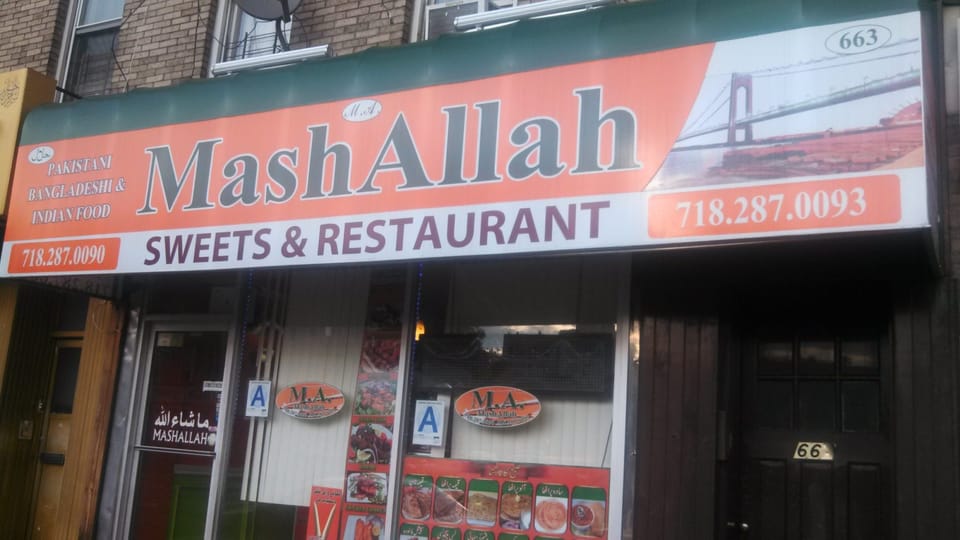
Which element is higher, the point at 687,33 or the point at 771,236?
the point at 687,33

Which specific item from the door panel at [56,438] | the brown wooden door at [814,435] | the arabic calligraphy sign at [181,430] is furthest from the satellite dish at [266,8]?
the brown wooden door at [814,435]

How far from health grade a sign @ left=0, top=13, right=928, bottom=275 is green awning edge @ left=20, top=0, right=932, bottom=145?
0.16 ft

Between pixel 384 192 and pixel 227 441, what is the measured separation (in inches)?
114

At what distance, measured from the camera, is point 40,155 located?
776 cm

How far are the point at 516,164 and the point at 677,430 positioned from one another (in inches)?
78.6

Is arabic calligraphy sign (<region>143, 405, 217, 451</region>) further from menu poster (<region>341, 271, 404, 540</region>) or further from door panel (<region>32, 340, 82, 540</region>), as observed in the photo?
menu poster (<region>341, 271, 404, 540</region>)

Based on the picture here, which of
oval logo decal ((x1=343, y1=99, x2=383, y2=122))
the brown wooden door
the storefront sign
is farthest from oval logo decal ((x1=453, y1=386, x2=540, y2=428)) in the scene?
the storefront sign

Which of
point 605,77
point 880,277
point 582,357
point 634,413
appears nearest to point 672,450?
point 634,413

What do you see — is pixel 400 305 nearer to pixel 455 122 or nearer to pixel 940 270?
pixel 455 122

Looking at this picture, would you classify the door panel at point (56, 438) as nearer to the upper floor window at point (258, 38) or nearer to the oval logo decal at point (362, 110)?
the upper floor window at point (258, 38)

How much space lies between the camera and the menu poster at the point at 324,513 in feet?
23.0

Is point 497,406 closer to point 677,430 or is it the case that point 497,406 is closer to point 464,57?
point 677,430

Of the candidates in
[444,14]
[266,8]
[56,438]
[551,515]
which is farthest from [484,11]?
[56,438]

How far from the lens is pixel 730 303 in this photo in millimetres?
6125
